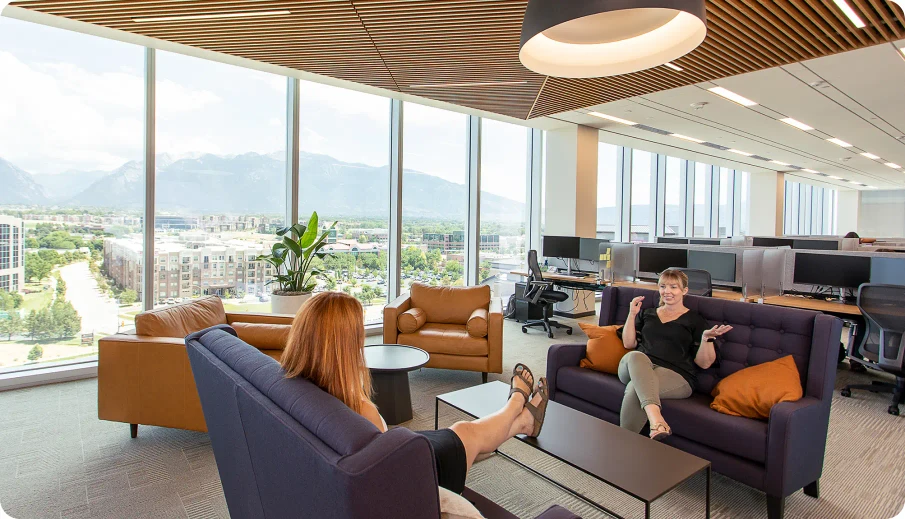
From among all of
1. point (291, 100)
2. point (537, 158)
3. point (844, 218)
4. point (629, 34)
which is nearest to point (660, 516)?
point (629, 34)

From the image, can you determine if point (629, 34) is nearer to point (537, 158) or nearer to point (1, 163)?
point (1, 163)

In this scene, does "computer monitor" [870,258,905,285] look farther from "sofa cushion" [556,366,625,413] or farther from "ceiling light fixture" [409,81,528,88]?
"ceiling light fixture" [409,81,528,88]

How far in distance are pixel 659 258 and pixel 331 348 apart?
5214 millimetres

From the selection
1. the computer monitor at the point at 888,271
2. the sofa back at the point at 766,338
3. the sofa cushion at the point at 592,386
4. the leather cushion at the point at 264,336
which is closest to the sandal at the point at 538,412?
the sofa cushion at the point at 592,386

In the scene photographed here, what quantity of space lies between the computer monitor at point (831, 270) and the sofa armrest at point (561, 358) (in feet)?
9.58

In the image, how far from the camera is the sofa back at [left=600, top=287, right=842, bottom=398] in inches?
95.3

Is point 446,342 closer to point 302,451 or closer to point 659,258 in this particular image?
point 659,258

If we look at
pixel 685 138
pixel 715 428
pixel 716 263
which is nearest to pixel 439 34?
pixel 715 428

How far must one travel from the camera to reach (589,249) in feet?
22.4

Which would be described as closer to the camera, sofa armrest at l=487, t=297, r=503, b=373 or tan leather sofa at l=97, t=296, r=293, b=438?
tan leather sofa at l=97, t=296, r=293, b=438

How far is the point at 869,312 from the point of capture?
3793 millimetres

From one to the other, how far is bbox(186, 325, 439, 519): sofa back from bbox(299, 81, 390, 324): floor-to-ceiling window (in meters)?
4.48

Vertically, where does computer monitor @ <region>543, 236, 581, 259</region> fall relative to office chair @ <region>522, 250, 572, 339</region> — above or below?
above

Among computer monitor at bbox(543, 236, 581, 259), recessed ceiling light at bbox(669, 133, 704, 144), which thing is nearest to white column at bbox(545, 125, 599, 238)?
computer monitor at bbox(543, 236, 581, 259)
